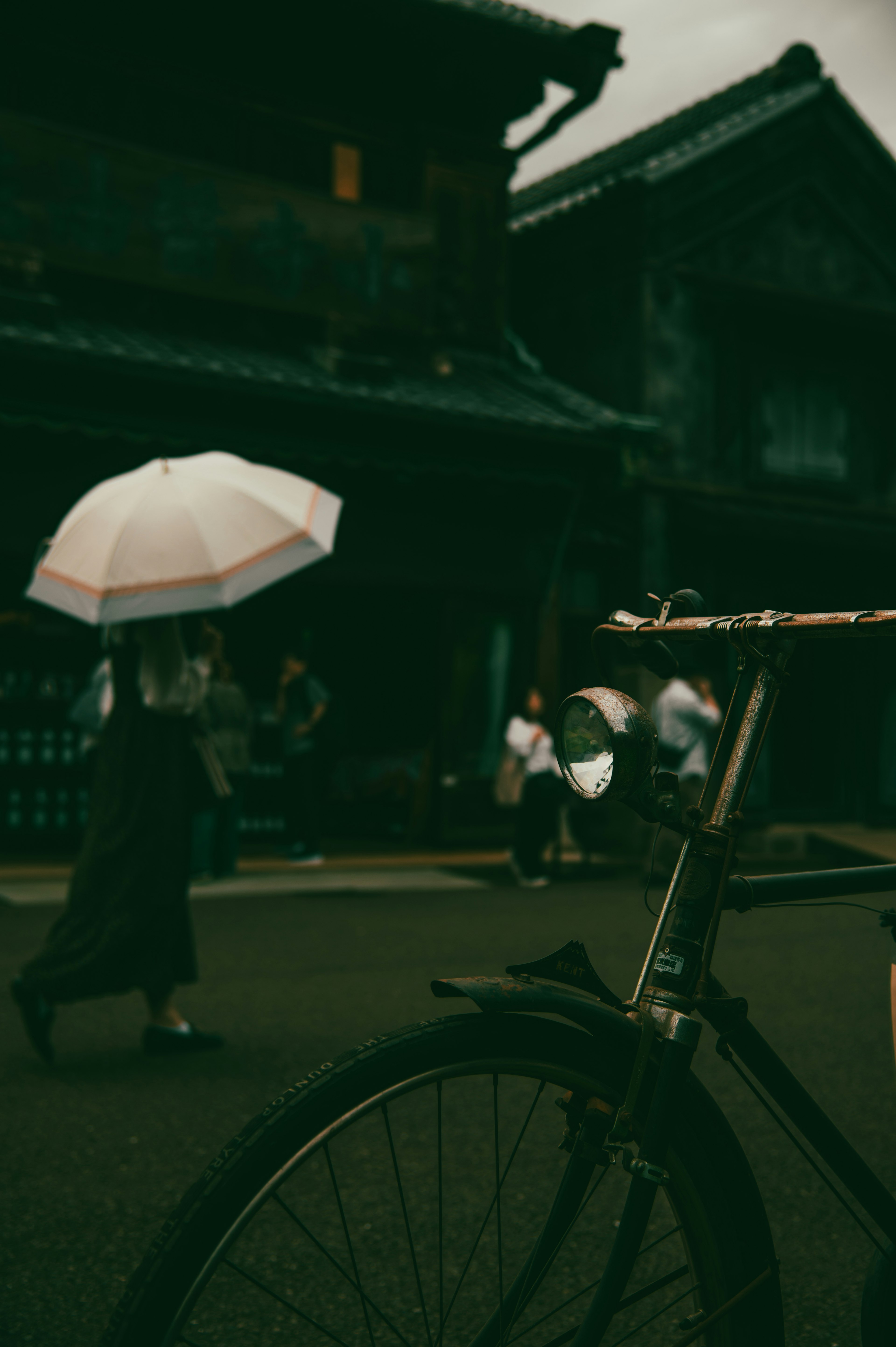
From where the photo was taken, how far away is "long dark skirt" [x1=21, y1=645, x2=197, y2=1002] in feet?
15.6

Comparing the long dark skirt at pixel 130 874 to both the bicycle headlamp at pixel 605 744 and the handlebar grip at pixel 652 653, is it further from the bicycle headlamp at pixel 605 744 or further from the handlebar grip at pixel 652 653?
the bicycle headlamp at pixel 605 744

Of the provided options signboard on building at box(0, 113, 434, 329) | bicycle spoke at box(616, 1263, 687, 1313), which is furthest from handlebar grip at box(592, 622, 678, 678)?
signboard on building at box(0, 113, 434, 329)

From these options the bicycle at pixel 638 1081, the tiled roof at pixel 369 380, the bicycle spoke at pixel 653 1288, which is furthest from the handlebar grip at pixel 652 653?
the tiled roof at pixel 369 380

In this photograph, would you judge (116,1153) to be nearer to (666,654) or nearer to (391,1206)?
Answer: (391,1206)

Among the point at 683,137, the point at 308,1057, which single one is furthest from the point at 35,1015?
the point at 683,137

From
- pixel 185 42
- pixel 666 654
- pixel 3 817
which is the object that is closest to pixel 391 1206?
pixel 666 654

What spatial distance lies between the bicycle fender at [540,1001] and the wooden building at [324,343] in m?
10.4

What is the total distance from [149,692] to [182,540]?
575 millimetres

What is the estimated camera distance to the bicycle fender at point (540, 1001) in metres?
1.55

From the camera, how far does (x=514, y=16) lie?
14.3 metres

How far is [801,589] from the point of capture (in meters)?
16.6

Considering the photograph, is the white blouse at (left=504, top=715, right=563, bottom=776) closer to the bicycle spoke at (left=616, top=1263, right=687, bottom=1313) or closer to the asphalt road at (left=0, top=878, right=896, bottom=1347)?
the asphalt road at (left=0, top=878, right=896, bottom=1347)

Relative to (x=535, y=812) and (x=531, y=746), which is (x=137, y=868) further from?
(x=531, y=746)

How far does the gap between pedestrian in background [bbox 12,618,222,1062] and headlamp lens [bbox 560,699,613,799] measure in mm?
3470
